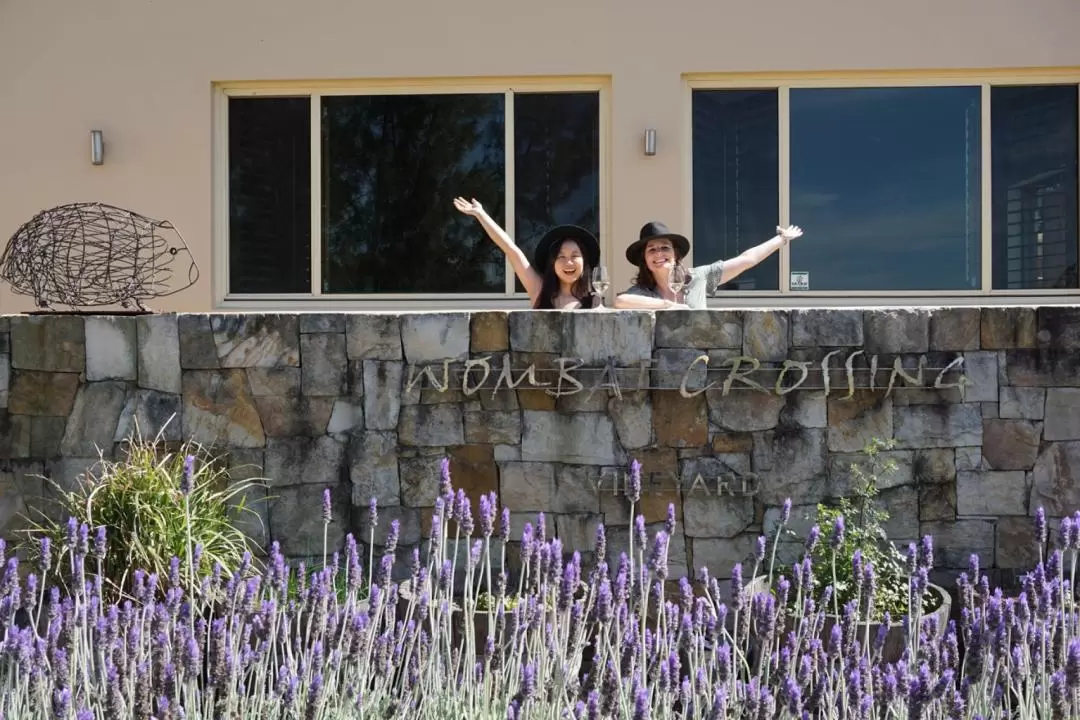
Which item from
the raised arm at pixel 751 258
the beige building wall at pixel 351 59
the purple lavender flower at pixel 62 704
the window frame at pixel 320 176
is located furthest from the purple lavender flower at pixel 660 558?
the window frame at pixel 320 176

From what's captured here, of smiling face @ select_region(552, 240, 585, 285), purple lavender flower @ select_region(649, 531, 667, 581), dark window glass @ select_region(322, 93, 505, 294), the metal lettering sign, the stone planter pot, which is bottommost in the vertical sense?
the stone planter pot

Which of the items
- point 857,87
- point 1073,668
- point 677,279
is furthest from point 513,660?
point 857,87

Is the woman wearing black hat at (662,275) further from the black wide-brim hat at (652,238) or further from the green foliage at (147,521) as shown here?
the green foliage at (147,521)

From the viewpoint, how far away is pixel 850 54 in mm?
6859

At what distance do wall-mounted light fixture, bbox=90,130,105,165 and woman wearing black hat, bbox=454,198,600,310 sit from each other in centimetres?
271

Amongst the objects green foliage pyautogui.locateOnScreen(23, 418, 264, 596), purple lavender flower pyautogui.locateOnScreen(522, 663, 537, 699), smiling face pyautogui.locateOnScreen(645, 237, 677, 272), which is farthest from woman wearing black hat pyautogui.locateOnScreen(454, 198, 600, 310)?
purple lavender flower pyautogui.locateOnScreen(522, 663, 537, 699)

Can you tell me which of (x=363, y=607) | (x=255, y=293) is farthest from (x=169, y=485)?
(x=255, y=293)

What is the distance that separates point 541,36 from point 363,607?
448 cm

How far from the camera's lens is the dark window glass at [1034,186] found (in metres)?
6.95

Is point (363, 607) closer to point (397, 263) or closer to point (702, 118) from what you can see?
point (397, 263)

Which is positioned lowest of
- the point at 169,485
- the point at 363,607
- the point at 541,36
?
the point at 363,607

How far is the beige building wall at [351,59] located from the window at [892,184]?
225 millimetres

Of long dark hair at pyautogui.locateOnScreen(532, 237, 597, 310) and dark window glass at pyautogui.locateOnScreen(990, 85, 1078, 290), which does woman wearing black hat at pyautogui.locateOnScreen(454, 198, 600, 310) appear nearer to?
long dark hair at pyautogui.locateOnScreen(532, 237, 597, 310)

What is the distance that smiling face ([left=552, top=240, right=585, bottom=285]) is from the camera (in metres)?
5.25
